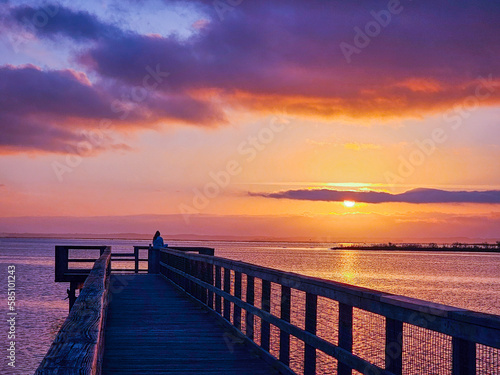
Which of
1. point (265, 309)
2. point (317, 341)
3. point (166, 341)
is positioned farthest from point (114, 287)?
point (317, 341)

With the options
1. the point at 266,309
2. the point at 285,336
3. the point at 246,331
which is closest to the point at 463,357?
the point at 285,336

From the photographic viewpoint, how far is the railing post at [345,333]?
5.99m

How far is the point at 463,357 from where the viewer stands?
163 inches

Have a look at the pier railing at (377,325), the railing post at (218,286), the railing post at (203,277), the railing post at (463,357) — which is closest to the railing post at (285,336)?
the pier railing at (377,325)

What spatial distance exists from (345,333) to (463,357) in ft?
6.67

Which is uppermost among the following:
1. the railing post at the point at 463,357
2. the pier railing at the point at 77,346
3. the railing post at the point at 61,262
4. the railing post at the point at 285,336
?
the pier railing at the point at 77,346

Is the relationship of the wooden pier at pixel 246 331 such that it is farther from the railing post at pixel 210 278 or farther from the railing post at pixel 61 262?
the railing post at pixel 61 262

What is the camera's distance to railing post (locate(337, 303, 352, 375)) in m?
5.99

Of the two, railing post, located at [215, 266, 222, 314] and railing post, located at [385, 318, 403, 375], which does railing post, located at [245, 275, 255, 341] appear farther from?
railing post, located at [385, 318, 403, 375]

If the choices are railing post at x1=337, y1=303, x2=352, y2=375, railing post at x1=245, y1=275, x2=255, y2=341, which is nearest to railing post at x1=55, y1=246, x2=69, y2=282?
railing post at x1=245, y1=275, x2=255, y2=341

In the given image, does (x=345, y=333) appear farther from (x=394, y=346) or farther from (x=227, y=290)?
(x=227, y=290)

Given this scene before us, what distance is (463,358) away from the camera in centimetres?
414

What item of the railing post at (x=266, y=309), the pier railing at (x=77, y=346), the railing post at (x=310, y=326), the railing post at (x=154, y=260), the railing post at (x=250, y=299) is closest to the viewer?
the pier railing at (x=77, y=346)

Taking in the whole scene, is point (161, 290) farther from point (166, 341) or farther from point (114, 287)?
point (166, 341)
